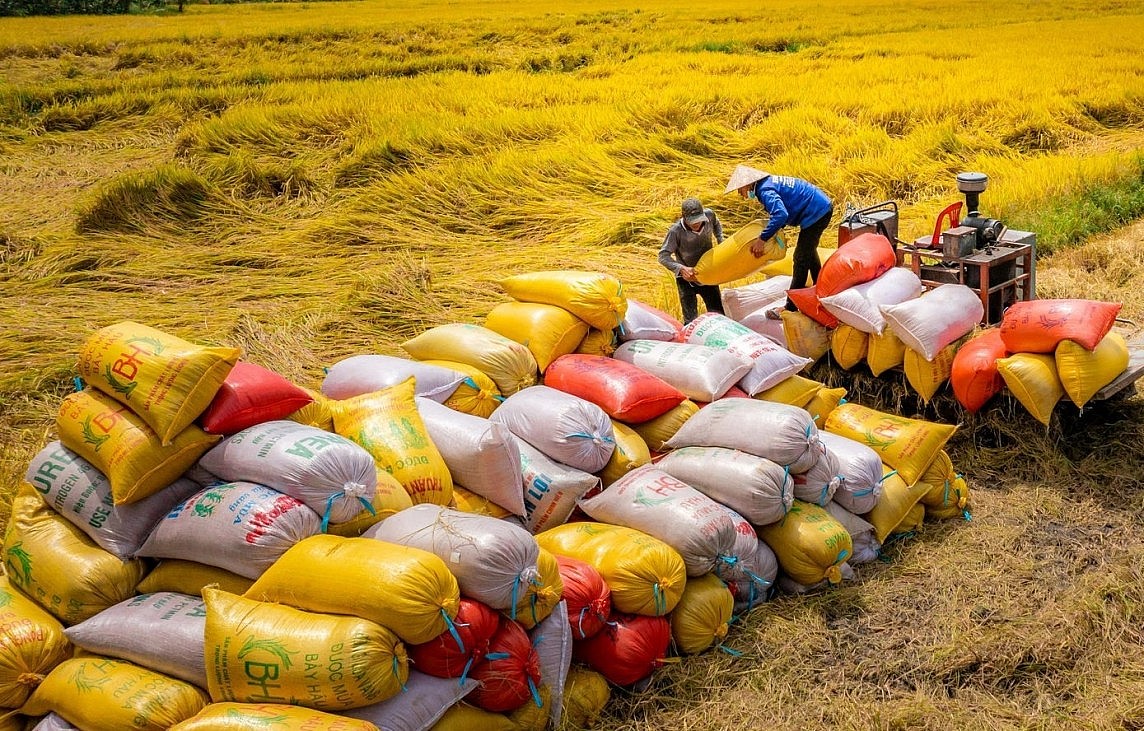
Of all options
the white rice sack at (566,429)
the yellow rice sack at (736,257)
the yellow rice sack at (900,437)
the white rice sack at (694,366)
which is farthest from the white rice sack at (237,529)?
the yellow rice sack at (736,257)

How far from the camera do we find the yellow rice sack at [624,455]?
3.91m

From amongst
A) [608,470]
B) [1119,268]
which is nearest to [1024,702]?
[608,470]

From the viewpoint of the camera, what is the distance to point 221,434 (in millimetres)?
3246

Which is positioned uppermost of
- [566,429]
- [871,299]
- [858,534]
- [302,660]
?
[302,660]

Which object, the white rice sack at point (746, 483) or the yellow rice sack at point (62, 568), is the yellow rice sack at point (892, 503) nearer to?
the white rice sack at point (746, 483)

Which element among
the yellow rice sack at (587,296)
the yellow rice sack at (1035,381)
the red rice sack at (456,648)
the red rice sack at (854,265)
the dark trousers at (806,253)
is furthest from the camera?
the dark trousers at (806,253)

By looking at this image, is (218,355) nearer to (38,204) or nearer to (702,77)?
(38,204)

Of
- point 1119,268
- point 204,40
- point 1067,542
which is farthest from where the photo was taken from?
point 204,40

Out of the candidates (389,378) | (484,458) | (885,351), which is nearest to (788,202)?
(885,351)

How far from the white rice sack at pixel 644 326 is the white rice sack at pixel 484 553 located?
2.00 m

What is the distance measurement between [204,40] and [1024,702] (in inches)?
499

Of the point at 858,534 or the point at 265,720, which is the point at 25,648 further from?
the point at 858,534

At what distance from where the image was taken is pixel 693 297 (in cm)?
560

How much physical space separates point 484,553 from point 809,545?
133 centimetres
